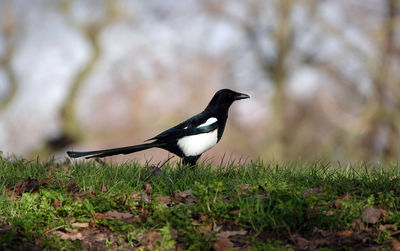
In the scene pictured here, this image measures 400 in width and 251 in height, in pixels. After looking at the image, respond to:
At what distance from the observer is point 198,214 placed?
4270 millimetres

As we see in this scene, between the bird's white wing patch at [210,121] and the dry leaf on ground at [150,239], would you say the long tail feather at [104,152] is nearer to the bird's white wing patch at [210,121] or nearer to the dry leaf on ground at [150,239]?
the bird's white wing patch at [210,121]

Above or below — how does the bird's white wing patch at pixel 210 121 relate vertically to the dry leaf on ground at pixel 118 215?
above

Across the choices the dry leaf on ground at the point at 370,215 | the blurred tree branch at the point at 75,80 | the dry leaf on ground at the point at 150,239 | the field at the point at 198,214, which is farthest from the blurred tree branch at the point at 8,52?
the dry leaf on ground at the point at 370,215

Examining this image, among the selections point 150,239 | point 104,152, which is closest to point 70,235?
point 150,239

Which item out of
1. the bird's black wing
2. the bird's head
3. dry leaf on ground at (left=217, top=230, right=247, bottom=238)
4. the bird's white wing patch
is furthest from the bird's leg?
dry leaf on ground at (left=217, top=230, right=247, bottom=238)

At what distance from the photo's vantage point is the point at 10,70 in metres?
18.4

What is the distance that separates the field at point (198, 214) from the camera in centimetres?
395

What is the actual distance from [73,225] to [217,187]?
1.21m

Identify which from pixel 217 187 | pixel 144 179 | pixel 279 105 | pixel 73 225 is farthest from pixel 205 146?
pixel 279 105

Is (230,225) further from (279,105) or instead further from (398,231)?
(279,105)

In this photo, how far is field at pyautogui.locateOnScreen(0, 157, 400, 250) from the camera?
3.95m

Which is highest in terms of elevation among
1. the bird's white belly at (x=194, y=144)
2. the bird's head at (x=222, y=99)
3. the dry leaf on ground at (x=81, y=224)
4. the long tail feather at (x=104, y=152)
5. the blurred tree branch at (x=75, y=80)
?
the blurred tree branch at (x=75, y=80)

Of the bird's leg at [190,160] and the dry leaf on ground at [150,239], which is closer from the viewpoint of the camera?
the dry leaf on ground at [150,239]

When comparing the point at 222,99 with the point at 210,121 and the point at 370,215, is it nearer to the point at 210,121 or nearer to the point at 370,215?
the point at 210,121
